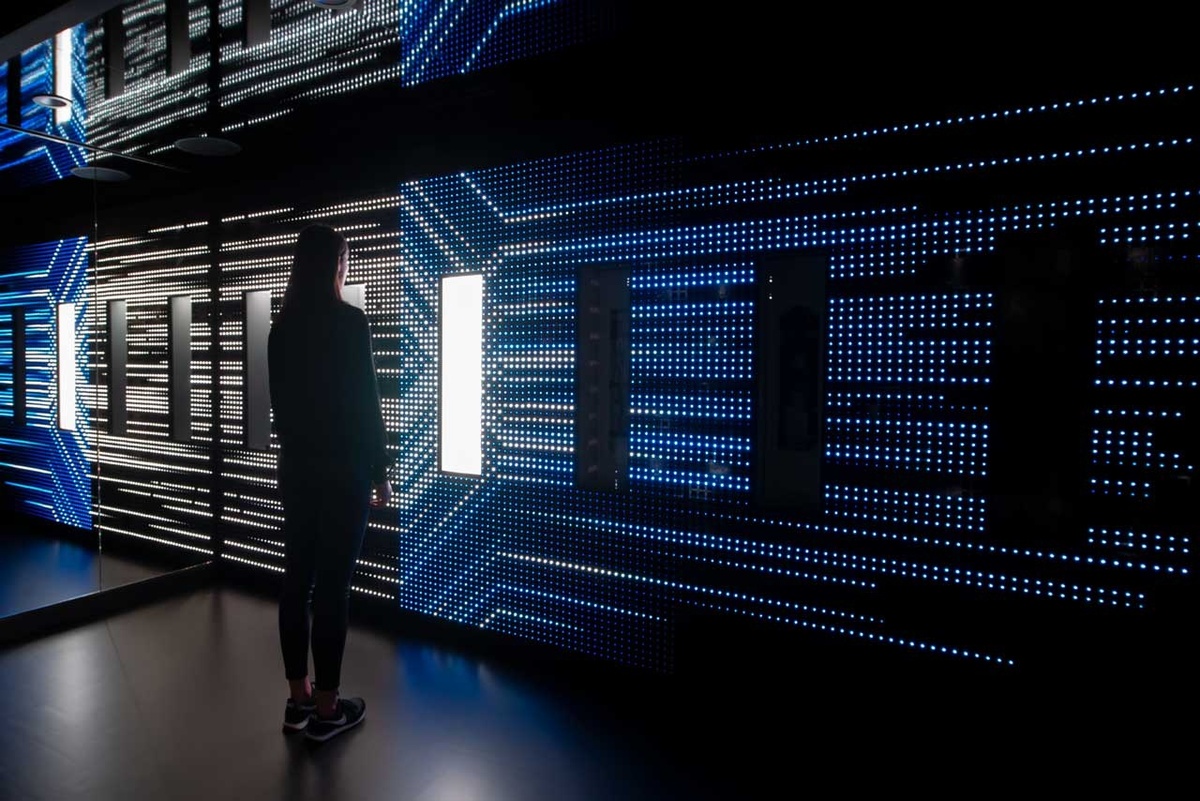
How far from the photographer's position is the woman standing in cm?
250

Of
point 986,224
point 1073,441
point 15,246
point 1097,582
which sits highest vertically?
point 15,246

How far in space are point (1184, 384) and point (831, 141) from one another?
1.52m

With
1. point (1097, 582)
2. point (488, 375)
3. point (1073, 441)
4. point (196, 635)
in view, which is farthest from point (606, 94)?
point (196, 635)

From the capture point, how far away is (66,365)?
183 inches

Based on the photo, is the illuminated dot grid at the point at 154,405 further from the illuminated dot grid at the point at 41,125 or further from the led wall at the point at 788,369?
the led wall at the point at 788,369

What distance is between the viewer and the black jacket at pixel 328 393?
2496 millimetres

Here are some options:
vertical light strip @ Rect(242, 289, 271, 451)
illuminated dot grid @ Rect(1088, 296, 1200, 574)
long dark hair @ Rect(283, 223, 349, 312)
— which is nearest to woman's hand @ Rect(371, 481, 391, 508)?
long dark hair @ Rect(283, 223, 349, 312)

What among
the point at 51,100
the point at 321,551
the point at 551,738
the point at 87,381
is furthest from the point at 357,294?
the point at 551,738

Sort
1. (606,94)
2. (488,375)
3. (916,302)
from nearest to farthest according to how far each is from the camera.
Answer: (916,302), (606,94), (488,375)

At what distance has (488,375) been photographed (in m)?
3.65

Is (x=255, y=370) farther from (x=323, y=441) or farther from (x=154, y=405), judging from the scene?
(x=323, y=441)

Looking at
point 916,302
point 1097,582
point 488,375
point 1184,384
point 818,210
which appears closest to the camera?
point 1184,384

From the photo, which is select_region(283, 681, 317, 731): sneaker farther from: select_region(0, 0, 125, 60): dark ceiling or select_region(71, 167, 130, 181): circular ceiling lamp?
select_region(71, 167, 130, 181): circular ceiling lamp

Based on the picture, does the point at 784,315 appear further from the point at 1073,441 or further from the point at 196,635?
the point at 196,635
